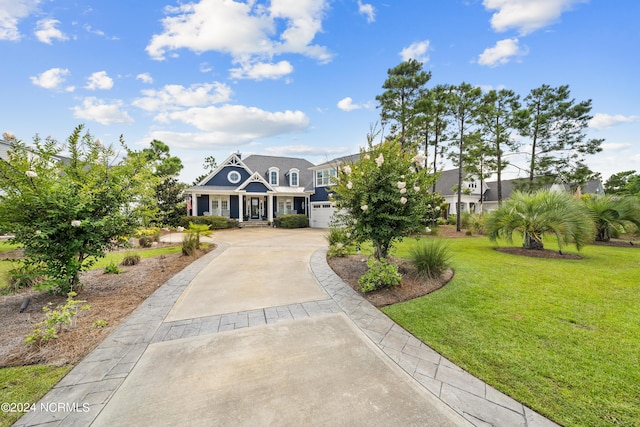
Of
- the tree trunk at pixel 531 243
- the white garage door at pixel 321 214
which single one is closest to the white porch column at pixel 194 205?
the white garage door at pixel 321 214

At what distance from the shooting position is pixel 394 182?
17.0 ft

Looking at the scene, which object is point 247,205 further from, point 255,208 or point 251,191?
point 251,191

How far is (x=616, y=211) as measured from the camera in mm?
10258

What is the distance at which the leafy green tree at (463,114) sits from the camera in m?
15.8

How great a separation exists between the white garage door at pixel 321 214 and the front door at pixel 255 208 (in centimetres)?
516

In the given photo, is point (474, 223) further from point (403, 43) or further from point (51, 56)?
point (51, 56)

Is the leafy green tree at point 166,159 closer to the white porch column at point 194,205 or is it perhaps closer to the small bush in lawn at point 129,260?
the white porch column at point 194,205

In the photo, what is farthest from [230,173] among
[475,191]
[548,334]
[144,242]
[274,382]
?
[475,191]

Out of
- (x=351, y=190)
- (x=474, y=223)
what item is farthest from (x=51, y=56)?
(x=474, y=223)

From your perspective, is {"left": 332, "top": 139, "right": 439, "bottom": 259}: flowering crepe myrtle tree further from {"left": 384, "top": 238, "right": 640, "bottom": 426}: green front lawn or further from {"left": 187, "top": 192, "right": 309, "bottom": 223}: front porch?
{"left": 187, "top": 192, "right": 309, "bottom": 223}: front porch

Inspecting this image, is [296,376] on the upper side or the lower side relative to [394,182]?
lower

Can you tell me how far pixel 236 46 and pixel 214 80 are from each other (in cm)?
289

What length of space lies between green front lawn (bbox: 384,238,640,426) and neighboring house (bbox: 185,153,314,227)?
18187 millimetres

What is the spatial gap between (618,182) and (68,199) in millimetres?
57178
